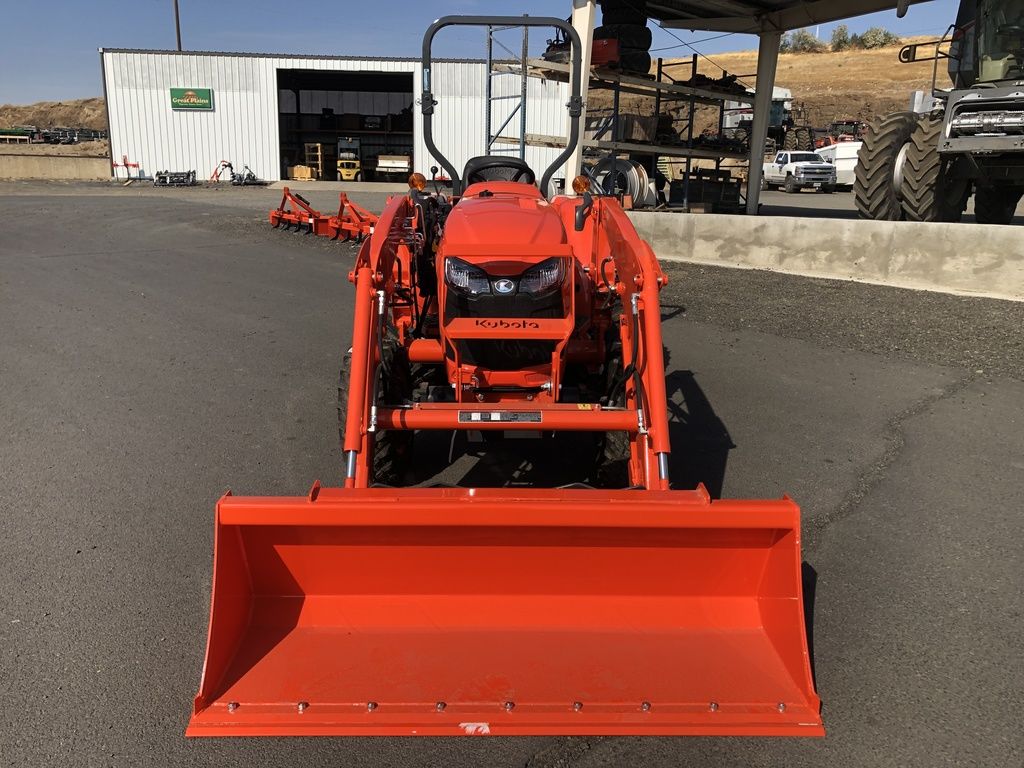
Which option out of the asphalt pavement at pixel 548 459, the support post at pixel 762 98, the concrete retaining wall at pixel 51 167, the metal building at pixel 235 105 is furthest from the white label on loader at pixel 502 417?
the concrete retaining wall at pixel 51 167

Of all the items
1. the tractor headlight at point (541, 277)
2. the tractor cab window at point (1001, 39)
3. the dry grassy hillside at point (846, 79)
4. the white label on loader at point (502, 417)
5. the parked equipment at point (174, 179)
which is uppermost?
the dry grassy hillside at point (846, 79)

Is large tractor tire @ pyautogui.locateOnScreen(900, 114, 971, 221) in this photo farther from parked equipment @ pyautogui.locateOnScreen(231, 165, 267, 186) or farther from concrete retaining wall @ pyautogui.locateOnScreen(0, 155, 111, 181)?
concrete retaining wall @ pyautogui.locateOnScreen(0, 155, 111, 181)

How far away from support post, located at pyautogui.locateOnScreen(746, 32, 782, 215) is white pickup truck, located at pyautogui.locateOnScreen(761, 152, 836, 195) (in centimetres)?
1586

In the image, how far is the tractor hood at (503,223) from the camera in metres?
3.74

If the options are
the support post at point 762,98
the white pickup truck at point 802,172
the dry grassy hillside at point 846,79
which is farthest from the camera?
the dry grassy hillside at point 846,79

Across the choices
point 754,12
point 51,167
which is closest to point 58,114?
point 51,167

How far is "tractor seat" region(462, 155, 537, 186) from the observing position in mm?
5320

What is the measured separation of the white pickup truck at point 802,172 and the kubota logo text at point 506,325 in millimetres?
30151

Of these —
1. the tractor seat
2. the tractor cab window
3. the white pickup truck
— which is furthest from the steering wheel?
the white pickup truck

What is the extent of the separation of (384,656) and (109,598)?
1.37 meters

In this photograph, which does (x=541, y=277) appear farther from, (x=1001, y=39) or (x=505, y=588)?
(x=1001, y=39)

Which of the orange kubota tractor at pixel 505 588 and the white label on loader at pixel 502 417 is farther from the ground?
the white label on loader at pixel 502 417

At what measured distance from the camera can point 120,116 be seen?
30266 millimetres

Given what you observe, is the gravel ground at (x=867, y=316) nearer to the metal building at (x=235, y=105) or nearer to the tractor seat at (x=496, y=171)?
the tractor seat at (x=496, y=171)
